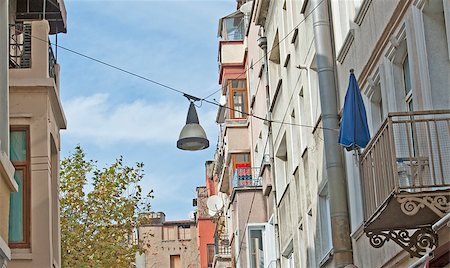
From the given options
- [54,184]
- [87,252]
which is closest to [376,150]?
[54,184]

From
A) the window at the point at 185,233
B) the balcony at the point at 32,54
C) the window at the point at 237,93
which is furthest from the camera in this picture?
the window at the point at 185,233

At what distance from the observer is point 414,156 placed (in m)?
11.8

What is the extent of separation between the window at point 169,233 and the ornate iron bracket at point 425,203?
68.2 m

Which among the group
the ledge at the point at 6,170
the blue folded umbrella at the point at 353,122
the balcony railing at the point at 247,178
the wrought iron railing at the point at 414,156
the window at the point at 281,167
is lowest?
the wrought iron railing at the point at 414,156

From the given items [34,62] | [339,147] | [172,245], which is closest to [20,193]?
[34,62]

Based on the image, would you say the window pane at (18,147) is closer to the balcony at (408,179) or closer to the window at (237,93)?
the balcony at (408,179)

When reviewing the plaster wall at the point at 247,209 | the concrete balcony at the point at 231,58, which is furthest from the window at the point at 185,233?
the plaster wall at the point at 247,209

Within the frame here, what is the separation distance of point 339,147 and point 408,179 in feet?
15.4

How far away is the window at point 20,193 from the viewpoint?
17.5 m

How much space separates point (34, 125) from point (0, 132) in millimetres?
4201

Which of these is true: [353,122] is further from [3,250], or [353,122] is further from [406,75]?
[3,250]

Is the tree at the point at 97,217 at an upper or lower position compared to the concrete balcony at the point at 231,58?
lower

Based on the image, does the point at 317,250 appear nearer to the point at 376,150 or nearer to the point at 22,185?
the point at 22,185

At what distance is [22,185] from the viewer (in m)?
17.8
